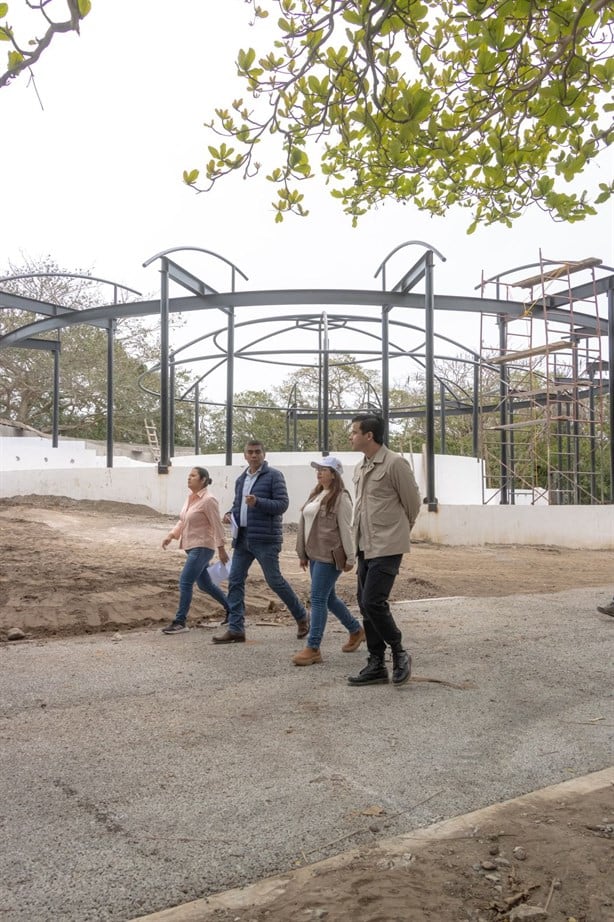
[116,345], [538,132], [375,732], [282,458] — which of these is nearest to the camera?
[375,732]

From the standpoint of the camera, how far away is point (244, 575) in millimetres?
6707

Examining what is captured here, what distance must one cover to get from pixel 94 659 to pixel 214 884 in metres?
3.76

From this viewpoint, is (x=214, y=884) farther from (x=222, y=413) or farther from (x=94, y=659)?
(x=222, y=413)

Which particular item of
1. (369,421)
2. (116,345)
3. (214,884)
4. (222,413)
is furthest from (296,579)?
(222,413)

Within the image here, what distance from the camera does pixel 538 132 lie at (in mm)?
5305

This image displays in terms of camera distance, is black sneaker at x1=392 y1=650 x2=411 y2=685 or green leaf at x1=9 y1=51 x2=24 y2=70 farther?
black sneaker at x1=392 y1=650 x2=411 y2=685

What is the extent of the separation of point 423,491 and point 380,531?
1543 centimetres

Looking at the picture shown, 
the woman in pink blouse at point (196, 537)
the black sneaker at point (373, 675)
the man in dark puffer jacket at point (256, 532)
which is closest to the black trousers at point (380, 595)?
the black sneaker at point (373, 675)

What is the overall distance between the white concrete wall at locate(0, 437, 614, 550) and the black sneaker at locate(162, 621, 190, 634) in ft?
34.5

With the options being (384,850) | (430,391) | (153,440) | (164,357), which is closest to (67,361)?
(153,440)

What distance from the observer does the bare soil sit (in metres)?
2.42

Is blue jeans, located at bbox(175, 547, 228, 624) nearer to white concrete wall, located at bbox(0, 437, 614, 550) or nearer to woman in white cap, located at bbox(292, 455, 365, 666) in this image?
woman in white cap, located at bbox(292, 455, 365, 666)

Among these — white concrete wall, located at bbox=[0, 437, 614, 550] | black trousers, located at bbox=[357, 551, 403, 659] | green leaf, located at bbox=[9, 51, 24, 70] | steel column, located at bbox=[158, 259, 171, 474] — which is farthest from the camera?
steel column, located at bbox=[158, 259, 171, 474]

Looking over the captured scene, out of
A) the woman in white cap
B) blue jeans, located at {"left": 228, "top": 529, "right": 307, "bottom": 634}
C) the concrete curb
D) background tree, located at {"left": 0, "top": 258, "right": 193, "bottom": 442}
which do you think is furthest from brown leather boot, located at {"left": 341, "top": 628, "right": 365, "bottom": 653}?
background tree, located at {"left": 0, "top": 258, "right": 193, "bottom": 442}
